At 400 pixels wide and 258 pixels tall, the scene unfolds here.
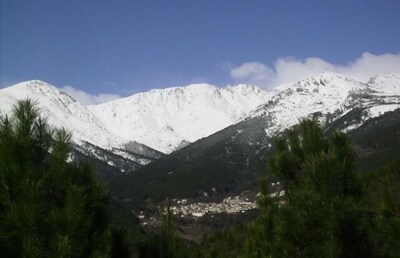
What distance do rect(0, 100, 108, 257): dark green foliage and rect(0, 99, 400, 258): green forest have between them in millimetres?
16

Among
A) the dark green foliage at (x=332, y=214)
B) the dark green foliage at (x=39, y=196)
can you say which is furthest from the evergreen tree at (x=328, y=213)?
the dark green foliage at (x=39, y=196)

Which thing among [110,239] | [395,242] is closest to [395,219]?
[395,242]

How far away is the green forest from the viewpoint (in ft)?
25.4

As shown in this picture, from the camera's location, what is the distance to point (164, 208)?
37.6ft

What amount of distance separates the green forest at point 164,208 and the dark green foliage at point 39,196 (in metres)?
0.02

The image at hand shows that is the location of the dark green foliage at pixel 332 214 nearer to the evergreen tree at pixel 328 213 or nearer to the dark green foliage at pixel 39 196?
the evergreen tree at pixel 328 213

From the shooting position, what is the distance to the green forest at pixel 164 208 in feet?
25.4

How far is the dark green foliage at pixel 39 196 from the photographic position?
7.64 m

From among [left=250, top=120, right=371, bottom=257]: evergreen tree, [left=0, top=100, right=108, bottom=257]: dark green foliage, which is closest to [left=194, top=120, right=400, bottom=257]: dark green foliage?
[left=250, top=120, right=371, bottom=257]: evergreen tree

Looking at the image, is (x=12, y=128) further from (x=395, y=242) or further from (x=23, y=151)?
(x=395, y=242)

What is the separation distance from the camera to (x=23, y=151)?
27.5 ft

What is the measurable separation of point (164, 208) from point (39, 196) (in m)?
3.99

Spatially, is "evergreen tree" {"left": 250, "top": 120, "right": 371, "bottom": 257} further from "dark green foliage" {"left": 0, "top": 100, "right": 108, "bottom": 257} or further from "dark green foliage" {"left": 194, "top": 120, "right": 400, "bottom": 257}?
"dark green foliage" {"left": 0, "top": 100, "right": 108, "bottom": 257}

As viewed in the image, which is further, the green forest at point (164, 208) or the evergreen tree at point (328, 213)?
the evergreen tree at point (328, 213)
